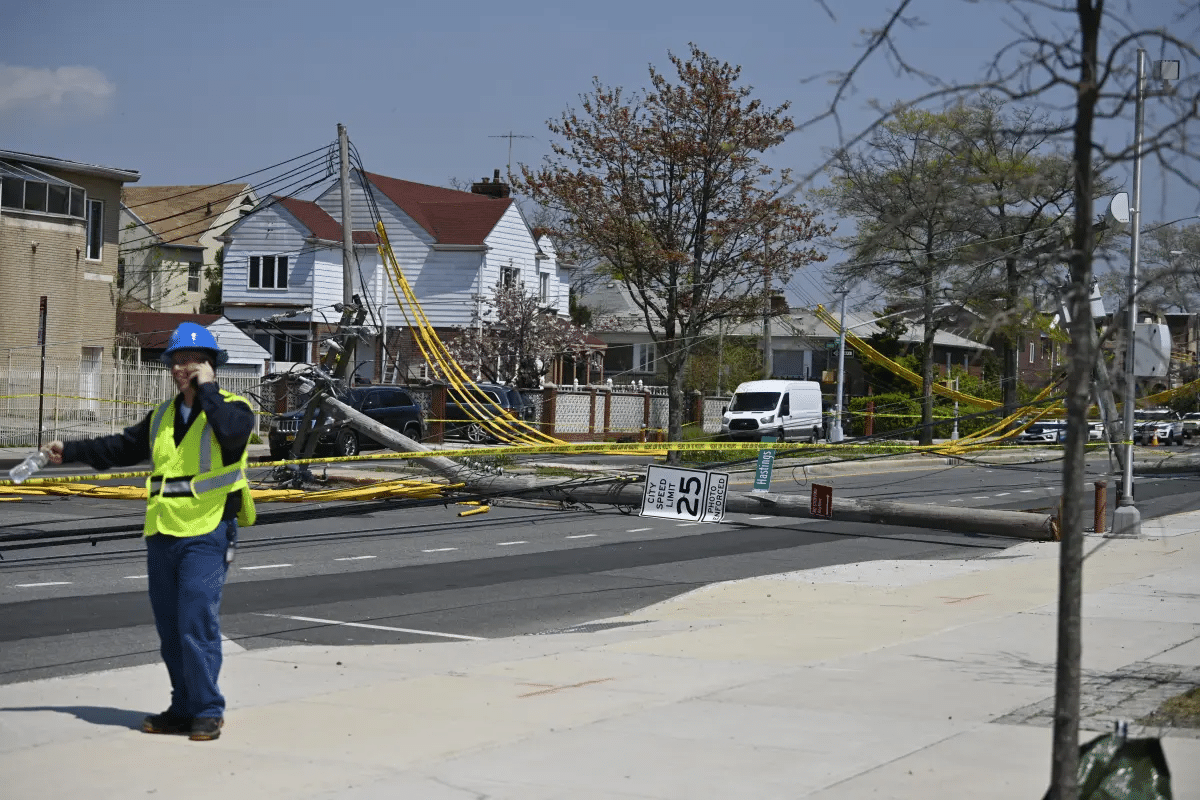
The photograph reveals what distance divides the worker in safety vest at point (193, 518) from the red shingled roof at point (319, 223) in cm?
4879

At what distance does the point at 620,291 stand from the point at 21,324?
152 ft

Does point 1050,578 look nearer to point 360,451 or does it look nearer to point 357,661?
point 357,661

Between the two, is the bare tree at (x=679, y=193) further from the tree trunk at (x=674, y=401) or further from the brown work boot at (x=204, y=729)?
the brown work boot at (x=204, y=729)

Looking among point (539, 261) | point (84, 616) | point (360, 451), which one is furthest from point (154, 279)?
point (84, 616)

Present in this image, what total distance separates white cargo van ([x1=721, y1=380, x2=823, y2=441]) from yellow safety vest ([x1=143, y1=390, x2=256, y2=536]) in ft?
128

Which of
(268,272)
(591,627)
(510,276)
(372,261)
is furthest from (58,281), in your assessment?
(591,627)

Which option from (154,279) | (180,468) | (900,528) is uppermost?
(154,279)

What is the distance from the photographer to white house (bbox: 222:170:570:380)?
55500mm

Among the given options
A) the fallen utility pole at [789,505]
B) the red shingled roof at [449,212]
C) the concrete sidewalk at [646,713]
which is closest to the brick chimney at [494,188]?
the red shingled roof at [449,212]

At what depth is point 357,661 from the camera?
9547 mm

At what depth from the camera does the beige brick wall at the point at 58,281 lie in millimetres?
39531

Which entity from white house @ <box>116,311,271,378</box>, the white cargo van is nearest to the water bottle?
the white cargo van

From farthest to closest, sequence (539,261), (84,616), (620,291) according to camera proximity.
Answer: (620,291) → (539,261) → (84,616)

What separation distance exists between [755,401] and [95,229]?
22003mm
